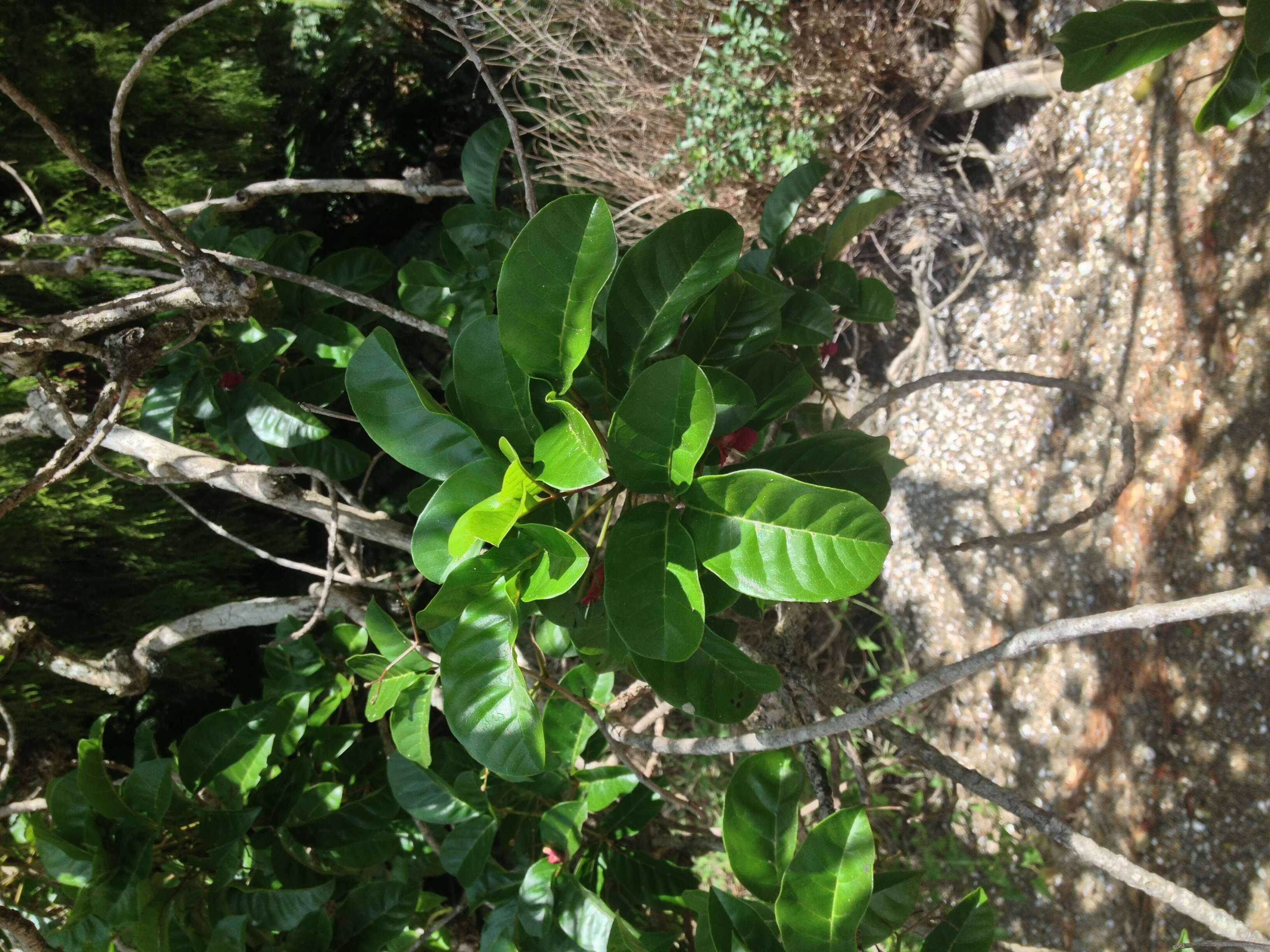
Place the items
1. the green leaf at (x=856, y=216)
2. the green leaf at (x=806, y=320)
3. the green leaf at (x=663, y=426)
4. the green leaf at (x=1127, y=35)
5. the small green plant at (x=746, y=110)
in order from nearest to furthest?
the green leaf at (x=663, y=426), the green leaf at (x=1127, y=35), the green leaf at (x=806, y=320), the green leaf at (x=856, y=216), the small green plant at (x=746, y=110)

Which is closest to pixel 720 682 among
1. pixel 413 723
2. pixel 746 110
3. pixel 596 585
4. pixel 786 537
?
pixel 596 585

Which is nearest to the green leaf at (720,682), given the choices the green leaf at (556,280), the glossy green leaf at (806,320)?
the green leaf at (556,280)

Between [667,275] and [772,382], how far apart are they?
0.86 feet

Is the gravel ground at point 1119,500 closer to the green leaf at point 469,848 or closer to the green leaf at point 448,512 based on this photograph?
the green leaf at point 469,848

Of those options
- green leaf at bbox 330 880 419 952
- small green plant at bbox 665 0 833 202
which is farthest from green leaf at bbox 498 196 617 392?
small green plant at bbox 665 0 833 202

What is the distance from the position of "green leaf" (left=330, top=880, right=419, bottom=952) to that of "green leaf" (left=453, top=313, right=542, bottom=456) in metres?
0.97

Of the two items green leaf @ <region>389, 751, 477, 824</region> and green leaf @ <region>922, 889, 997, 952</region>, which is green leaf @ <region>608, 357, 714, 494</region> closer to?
green leaf @ <region>922, 889, 997, 952</region>

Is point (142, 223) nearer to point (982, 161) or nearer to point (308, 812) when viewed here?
point (308, 812)

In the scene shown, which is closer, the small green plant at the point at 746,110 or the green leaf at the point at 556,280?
the green leaf at the point at 556,280

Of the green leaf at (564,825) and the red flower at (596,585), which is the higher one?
the red flower at (596,585)

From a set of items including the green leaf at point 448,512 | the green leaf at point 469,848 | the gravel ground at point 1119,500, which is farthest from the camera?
the gravel ground at point 1119,500

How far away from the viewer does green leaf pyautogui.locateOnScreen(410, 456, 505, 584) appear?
83 cm

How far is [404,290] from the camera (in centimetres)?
150

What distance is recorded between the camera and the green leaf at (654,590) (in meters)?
0.74
